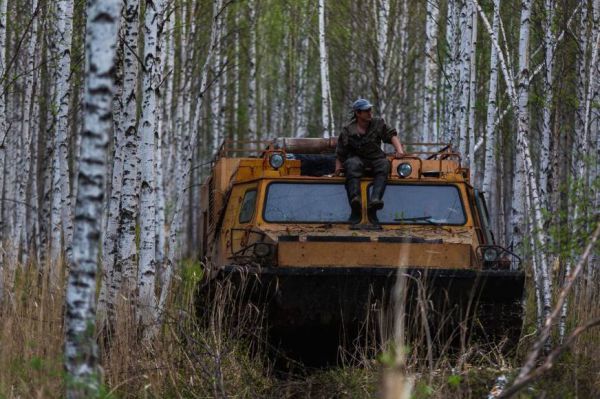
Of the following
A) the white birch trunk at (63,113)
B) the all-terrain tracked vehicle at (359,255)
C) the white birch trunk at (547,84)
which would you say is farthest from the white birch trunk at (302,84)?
the all-terrain tracked vehicle at (359,255)

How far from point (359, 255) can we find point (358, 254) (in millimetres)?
13

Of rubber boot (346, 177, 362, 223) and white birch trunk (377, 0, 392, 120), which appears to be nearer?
rubber boot (346, 177, 362, 223)

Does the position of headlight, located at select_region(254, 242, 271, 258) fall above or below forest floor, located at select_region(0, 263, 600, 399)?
above

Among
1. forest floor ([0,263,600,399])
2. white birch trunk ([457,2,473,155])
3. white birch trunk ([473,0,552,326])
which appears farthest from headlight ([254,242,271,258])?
white birch trunk ([457,2,473,155])

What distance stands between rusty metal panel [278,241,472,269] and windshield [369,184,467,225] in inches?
36.9

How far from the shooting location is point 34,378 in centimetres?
680

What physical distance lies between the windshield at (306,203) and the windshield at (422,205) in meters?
0.42

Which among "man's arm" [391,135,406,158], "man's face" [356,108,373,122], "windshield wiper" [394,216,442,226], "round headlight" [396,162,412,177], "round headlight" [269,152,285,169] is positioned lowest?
"windshield wiper" [394,216,442,226]

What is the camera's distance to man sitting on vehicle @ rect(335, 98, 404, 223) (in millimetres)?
10594

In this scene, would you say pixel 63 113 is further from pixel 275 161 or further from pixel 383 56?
pixel 383 56

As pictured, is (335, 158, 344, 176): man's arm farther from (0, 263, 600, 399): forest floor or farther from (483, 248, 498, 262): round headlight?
(0, 263, 600, 399): forest floor

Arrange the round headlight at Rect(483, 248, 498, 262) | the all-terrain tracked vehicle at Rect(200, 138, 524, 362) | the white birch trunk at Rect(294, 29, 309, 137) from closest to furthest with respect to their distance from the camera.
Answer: the all-terrain tracked vehicle at Rect(200, 138, 524, 362) → the round headlight at Rect(483, 248, 498, 262) → the white birch trunk at Rect(294, 29, 309, 137)

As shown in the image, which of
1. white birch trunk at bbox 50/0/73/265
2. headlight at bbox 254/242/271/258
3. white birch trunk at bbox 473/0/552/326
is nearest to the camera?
white birch trunk at bbox 473/0/552/326

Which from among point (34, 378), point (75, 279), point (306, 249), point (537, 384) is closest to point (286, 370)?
point (306, 249)
